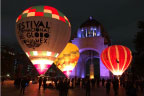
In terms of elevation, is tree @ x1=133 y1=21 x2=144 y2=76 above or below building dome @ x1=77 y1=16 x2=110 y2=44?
below

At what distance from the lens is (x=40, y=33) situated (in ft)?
66.4

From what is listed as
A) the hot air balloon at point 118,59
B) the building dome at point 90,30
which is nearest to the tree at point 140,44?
the hot air balloon at point 118,59

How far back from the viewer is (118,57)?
28.8 m

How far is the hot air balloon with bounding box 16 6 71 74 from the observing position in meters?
20.3

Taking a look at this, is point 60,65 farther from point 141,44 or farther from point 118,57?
point 141,44

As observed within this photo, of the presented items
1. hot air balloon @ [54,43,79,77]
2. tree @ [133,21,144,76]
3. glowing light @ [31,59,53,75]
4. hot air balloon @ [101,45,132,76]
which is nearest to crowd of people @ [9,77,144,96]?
glowing light @ [31,59,53,75]

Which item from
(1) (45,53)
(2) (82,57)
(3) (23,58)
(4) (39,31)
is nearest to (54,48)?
(1) (45,53)

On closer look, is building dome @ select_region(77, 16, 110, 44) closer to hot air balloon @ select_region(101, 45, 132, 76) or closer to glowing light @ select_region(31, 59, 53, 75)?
hot air balloon @ select_region(101, 45, 132, 76)

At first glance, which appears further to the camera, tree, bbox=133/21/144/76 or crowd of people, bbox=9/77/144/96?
tree, bbox=133/21/144/76

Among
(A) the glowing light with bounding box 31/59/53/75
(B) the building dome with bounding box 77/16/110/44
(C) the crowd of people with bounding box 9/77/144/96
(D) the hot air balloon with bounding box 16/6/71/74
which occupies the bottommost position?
(C) the crowd of people with bounding box 9/77/144/96

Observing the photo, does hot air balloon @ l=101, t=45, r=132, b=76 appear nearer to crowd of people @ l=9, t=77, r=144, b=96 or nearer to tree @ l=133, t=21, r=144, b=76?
tree @ l=133, t=21, r=144, b=76

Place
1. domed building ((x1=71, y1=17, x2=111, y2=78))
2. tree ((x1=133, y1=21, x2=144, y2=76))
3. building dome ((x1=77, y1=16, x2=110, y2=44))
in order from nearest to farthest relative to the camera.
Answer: tree ((x1=133, y1=21, x2=144, y2=76)), domed building ((x1=71, y1=17, x2=111, y2=78)), building dome ((x1=77, y1=16, x2=110, y2=44))

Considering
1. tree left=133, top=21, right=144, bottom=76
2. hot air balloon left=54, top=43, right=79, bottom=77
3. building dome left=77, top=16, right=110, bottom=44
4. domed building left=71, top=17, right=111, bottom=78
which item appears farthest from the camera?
building dome left=77, top=16, right=110, bottom=44

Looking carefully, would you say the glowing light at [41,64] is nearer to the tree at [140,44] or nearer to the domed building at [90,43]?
the tree at [140,44]
